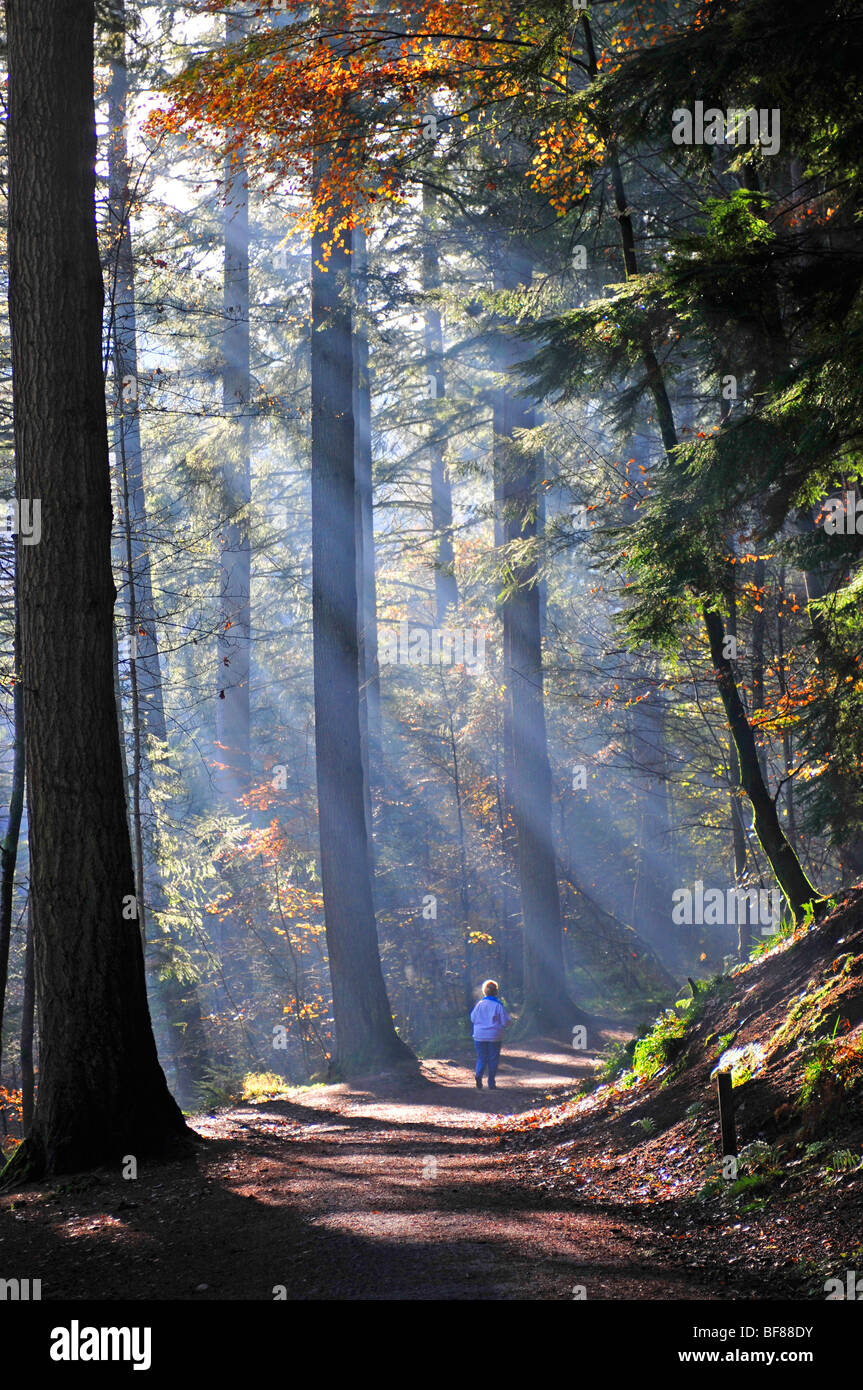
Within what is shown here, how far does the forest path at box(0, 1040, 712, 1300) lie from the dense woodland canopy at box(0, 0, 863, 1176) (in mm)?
943

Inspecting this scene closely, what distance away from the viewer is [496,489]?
2052 cm

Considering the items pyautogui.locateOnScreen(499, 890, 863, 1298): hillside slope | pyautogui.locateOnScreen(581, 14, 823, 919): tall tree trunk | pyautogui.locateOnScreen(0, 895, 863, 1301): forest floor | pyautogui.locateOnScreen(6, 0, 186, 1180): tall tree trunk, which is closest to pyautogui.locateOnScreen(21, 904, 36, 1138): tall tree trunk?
pyautogui.locateOnScreen(0, 895, 863, 1301): forest floor

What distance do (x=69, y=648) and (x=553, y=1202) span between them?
4.88 meters

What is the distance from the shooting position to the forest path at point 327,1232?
169 inches

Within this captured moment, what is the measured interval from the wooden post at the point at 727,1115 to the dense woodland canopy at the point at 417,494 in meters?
2.89

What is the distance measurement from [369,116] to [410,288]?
4.97 m

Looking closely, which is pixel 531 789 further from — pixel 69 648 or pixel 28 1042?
pixel 69 648

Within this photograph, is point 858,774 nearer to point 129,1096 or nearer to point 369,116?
point 129,1096

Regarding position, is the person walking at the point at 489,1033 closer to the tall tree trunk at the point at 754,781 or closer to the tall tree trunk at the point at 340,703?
the tall tree trunk at the point at 340,703

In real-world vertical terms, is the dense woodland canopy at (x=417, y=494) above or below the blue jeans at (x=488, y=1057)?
above

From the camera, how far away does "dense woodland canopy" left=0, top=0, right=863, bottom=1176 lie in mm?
6863

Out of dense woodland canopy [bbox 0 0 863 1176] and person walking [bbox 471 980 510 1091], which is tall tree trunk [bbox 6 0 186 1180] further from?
person walking [bbox 471 980 510 1091]

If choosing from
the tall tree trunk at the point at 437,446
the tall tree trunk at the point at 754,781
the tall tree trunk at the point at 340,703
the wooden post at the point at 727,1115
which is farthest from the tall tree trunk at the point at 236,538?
the wooden post at the point at 727,1115
